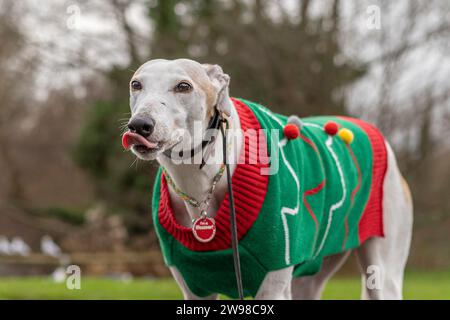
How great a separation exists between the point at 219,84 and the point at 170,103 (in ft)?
1.09

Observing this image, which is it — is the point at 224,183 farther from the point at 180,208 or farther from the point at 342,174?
the point at 342,174

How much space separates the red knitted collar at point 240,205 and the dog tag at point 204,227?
29mm

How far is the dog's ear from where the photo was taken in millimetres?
2783

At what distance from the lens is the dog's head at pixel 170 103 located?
7.89ft

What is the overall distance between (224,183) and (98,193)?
15.7 m

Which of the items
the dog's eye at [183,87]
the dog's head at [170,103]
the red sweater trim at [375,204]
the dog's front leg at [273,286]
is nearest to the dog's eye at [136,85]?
the dog's head at [170,103]

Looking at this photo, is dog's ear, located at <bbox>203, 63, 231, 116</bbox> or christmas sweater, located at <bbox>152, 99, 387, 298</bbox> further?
christmas sweater, located at <bbox>152, 99, 387, 298</bbox>

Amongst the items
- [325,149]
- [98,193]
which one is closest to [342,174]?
[325,149]

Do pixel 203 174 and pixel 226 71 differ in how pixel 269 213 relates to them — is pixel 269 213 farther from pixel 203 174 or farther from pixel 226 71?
pixel 226 71

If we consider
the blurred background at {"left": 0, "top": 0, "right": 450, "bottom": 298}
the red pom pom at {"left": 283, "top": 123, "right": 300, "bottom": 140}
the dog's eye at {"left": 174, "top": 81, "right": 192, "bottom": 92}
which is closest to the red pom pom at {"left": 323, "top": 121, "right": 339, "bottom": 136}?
the red pom pom at {"left": 283, "top": 123, "right": 300, "bottom": 140}

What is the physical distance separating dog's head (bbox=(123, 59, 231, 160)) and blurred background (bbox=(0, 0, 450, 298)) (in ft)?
31.7

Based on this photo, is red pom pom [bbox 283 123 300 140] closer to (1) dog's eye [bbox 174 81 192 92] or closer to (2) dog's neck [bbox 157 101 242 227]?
(2) dog's neck [bbox 157 101 242 227]

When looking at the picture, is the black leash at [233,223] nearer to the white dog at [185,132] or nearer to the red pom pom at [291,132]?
the white dog at [185,132]

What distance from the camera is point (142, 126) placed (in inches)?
93.9
